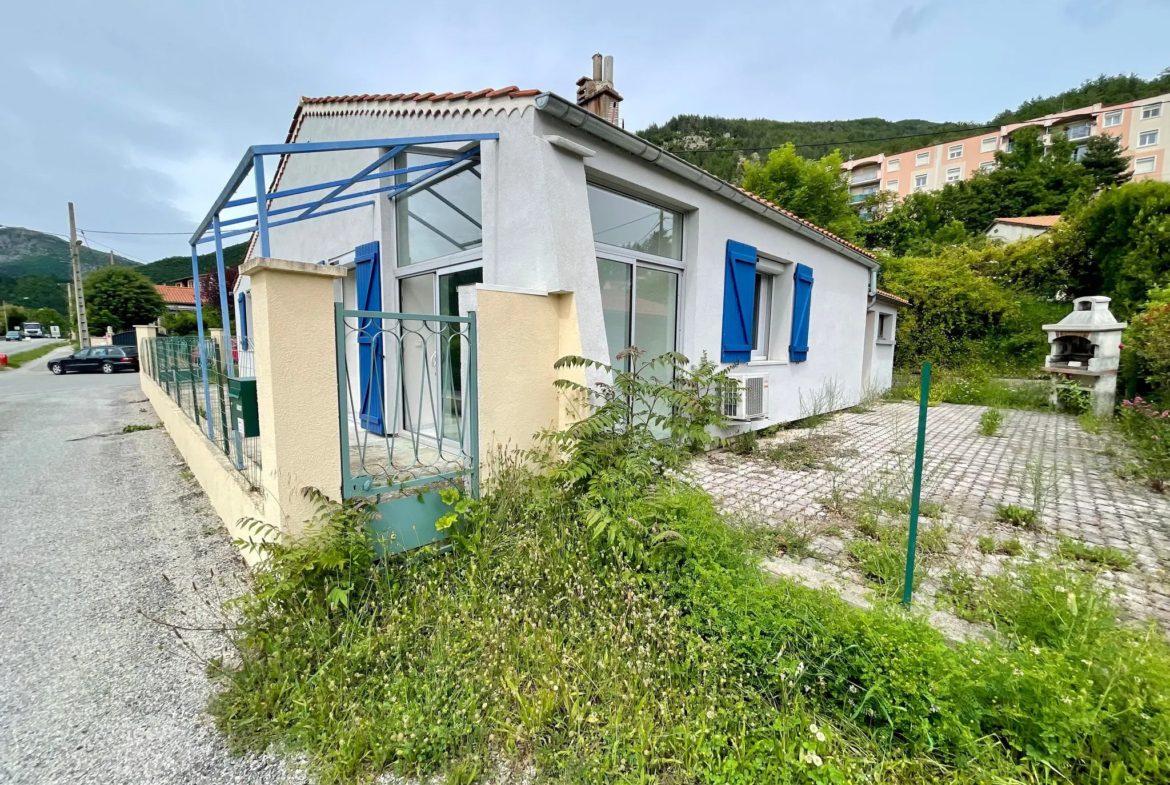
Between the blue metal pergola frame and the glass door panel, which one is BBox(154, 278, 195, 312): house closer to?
the blue metal pergola frame

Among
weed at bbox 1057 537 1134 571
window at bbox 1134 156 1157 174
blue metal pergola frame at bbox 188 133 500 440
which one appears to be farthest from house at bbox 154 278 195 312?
window at bbox 1134 156 1157 174

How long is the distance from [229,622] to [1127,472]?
26.8 feet

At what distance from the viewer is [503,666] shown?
2076 millimetres

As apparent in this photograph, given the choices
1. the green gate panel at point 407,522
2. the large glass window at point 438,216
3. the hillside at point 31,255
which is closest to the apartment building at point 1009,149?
the large glass window at point 438,216

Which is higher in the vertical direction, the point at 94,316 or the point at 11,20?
the point at 11,20

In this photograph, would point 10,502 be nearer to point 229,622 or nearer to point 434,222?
point 229,622

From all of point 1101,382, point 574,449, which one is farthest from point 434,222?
point 1101,382

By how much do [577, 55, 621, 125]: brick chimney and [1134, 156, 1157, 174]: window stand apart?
2469 inches

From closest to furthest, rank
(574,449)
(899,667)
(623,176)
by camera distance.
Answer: (899,667)
(574,449)
(623,176)

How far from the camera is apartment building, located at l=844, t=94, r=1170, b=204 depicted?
40.0 metres

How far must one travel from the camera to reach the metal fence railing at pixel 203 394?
3.36 m

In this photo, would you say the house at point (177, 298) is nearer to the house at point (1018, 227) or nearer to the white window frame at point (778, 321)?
the white window frame at point (778, 321)

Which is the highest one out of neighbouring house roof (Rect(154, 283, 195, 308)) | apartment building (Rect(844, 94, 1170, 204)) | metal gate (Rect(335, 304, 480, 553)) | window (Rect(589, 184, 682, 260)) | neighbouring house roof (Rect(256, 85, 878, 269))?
apartment building (Rect(844, 94, 1170, 204))

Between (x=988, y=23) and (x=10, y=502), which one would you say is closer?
(x=10, y=502)
